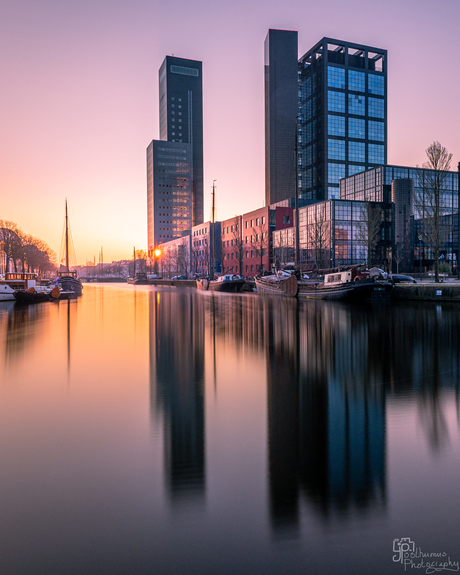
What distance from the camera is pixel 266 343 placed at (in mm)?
11570

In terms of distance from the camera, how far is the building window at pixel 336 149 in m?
90.0

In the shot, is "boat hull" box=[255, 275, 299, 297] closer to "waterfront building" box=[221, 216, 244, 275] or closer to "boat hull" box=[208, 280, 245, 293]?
Result: "boat hull" box=[208, 280, 245, 293]

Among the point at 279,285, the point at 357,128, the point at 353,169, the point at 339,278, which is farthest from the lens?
the point at 353,169

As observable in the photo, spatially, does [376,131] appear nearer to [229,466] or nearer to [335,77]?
[335,77]

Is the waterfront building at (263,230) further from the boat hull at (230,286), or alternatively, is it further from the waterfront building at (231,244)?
the boat hull at (230,286)

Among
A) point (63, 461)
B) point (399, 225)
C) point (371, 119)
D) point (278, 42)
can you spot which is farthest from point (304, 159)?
point (63, 461)

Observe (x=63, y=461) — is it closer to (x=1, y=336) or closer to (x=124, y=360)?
(x=124, y=360)

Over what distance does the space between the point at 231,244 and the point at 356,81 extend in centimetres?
4794

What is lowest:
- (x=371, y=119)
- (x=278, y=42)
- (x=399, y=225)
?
(x=399, y=225)

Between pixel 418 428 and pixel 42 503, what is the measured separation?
4145 mm

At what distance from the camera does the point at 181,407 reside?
5812mm

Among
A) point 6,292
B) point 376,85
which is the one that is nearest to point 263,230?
point 6,292

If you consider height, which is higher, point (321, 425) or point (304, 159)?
point (304, 159)

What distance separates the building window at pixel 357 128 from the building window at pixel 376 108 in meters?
3.50
